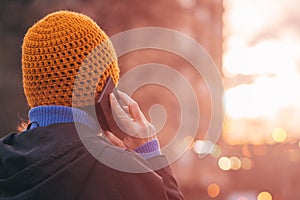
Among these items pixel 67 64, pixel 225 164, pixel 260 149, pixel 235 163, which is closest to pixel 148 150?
pixel 67 64

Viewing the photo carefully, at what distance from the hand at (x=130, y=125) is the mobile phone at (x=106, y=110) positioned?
0.01m

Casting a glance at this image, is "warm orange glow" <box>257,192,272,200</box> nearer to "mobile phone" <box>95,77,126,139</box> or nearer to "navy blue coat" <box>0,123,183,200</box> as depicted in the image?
"mobile phone" <box>95,77,126,139</box>

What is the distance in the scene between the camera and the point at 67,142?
204 centimetres

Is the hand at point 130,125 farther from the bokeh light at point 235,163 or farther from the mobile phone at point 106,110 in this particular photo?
the bokeh light at point 235,163

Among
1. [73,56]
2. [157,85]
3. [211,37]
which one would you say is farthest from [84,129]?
[211,37]

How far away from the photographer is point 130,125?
7.26 feet

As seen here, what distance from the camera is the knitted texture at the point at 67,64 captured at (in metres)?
2.09

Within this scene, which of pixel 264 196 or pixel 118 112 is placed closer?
pixel 118 112

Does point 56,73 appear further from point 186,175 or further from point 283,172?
point 283,172

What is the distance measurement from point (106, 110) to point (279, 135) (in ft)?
100

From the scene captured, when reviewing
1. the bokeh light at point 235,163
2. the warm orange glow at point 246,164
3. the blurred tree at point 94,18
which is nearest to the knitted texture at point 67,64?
the blurred tree at point 94,18

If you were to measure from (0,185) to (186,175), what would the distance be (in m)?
15.9

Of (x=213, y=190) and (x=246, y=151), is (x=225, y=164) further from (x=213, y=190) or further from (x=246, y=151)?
(x=213, y=190)

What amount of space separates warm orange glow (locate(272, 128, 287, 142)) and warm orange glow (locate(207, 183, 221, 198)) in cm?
445
